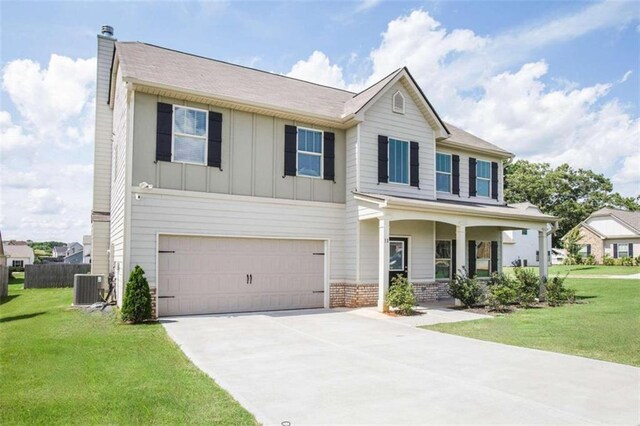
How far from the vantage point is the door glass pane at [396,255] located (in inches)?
579

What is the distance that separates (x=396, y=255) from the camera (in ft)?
48.6

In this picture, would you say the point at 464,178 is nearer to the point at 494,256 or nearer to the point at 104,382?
the point at 494,256

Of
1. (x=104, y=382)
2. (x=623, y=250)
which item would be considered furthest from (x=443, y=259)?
(x=623, y=250)

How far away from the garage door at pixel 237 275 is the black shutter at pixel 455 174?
248 inches

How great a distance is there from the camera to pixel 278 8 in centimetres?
1141

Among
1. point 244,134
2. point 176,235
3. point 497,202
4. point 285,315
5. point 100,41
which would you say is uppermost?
point 100,41

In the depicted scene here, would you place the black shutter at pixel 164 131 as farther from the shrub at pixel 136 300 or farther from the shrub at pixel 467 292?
the shrub at pixel 467 292

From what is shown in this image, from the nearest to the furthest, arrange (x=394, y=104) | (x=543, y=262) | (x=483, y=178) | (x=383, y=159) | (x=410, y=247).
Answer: (x=383, y=159) < (x=394, y=104) < (x=410, y=247) < (x=543, y=262) < (x=483, y=178)

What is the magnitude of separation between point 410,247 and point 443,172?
363cm

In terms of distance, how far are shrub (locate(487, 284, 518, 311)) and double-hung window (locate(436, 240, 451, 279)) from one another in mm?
2517

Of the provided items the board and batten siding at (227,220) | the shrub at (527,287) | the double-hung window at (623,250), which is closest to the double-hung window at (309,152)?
the board and batten siding at (227,220)

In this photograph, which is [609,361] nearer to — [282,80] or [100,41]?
[282,80]

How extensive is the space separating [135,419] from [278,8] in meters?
10.1

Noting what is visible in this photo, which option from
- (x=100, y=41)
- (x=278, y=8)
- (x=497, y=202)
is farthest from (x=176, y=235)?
(x=497, y=202)
